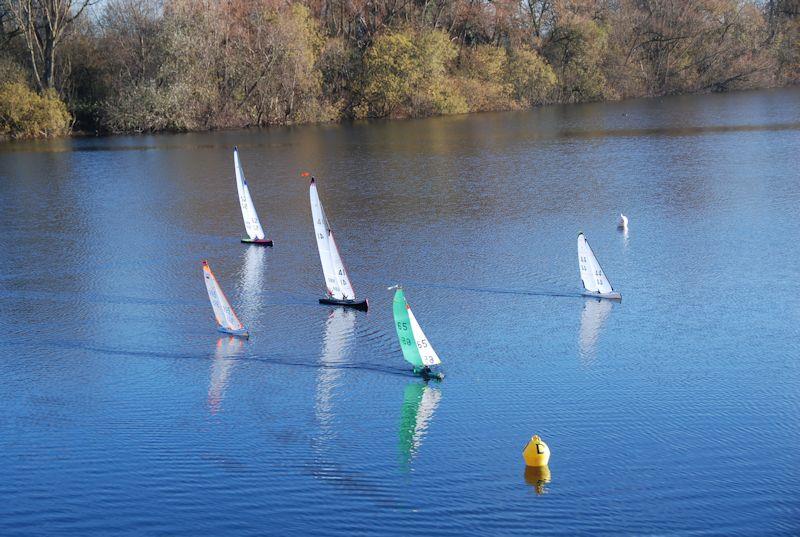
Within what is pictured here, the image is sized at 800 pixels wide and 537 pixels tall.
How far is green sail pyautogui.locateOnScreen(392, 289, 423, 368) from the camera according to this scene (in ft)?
62.5

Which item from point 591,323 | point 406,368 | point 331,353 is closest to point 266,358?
point 331,353

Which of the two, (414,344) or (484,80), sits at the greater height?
(484,80)

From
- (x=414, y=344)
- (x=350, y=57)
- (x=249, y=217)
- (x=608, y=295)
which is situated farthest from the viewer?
(x=350, y=57)

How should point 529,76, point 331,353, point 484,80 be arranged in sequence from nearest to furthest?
point 331,353, point 484,80, point 529,76

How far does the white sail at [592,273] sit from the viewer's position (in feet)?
81.2

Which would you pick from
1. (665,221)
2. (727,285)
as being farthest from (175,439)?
(665,221)

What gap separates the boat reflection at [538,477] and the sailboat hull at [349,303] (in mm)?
9982

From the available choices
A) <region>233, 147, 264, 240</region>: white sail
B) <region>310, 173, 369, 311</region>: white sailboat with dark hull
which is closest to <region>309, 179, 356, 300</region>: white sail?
<region>310, 173, 369, 311</region>: white sailboat with dark hull

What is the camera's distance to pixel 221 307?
23031mm

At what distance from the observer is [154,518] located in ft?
47.1

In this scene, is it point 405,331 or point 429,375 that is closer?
point 405,331

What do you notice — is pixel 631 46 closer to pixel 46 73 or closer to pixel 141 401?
pixel 46 73

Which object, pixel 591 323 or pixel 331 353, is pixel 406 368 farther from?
pixel 591 323

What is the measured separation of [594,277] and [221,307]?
9.60 meters
